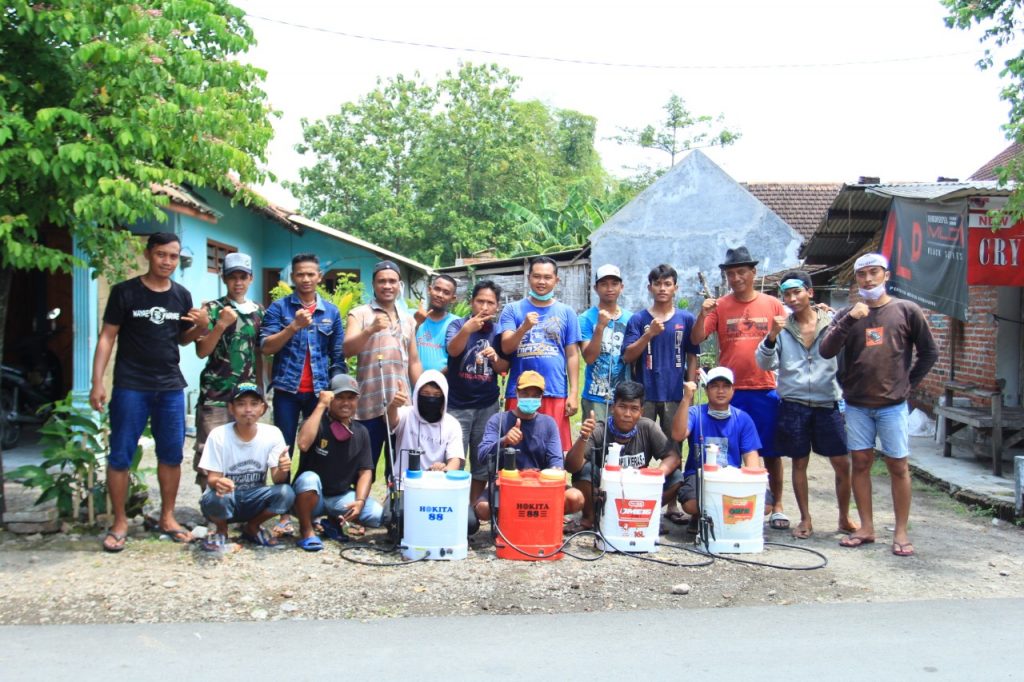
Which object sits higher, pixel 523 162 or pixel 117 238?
pixel 523 162

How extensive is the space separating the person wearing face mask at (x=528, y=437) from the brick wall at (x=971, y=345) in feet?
19.0

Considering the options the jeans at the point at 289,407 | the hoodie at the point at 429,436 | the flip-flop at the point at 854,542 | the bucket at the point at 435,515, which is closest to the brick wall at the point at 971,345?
the flip-flop at the point at 854,542

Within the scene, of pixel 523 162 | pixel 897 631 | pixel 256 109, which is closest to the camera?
pixel 897 631

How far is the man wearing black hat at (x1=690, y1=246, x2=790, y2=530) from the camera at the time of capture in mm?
6430

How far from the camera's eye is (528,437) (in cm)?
594

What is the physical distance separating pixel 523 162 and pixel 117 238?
96.9 feet

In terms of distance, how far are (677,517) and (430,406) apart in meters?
2.20

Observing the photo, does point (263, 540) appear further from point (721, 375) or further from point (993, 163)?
point (993, 163)

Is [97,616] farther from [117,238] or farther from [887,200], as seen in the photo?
[887,200]

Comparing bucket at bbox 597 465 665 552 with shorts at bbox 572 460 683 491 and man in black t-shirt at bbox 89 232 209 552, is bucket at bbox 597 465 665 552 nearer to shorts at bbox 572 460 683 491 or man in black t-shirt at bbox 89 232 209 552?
shorts at bbox 572 460 683 491

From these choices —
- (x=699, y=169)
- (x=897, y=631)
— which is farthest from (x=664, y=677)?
(x=699, y=169)

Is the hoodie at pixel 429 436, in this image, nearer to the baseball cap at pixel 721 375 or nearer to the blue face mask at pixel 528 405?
the blue face mask at pixel 528 405

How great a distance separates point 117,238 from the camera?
6.03 metres

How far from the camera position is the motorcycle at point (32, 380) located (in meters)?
9.41
